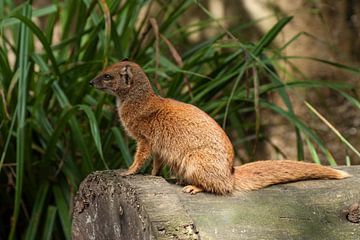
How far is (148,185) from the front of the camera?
2543 millimetres

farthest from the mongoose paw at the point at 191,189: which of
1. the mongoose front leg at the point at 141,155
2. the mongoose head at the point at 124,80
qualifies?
the mongoose head at the point at 124,80

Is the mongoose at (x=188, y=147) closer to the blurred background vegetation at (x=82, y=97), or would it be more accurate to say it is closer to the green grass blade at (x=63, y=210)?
the blurred background vegetation at (x=82, y=97)

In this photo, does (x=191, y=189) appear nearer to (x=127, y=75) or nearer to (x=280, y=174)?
(x=280, y=174)

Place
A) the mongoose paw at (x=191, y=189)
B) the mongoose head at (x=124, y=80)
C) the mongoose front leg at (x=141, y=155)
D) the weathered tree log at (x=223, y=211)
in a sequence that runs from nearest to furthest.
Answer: the weathered tree log at (x=223, y=211) < the mongoose paw at (x=191, y=189) < the mongoose front leg at (x=141, y=155) < the mongoose head at (x=124, y=80)

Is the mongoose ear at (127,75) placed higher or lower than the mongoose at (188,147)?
higher

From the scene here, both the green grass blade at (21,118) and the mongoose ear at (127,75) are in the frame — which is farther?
the green grass blade at (21,118)

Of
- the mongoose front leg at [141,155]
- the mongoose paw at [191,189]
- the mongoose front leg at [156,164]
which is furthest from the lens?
the mongoose front leg at [156,164]

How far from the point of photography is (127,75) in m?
3.09

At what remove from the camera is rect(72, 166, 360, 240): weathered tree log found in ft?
7.73

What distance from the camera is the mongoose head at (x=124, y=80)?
3084mm

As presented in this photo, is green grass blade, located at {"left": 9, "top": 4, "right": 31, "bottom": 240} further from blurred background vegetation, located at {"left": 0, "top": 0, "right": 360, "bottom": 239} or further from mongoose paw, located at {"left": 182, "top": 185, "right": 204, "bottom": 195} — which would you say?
mongoose paw, located at {"left": 182, "top": 185, "right": 204, "bottom": 195}

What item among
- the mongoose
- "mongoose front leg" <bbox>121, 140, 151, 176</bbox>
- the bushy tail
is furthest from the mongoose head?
the bushy tail

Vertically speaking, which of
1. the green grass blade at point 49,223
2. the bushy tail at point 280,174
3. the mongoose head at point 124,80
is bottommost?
the green grass blade at point 49,223

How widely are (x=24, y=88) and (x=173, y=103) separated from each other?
1.05m
